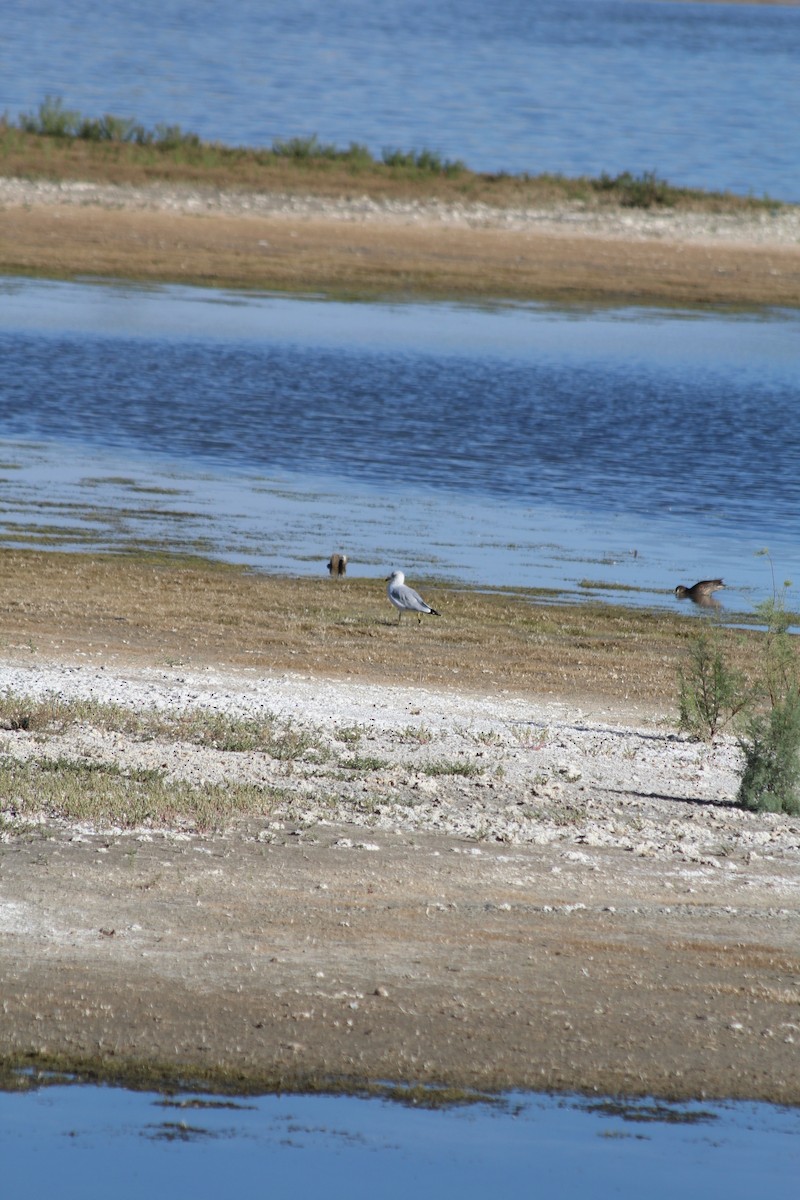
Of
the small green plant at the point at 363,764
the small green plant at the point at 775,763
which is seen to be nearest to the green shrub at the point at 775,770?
the small green plant at the point at 775,763

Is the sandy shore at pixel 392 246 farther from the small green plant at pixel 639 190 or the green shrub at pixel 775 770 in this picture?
the green shrub at pixel 775 770

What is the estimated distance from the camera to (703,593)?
16.9m

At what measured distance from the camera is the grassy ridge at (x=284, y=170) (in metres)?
43.2

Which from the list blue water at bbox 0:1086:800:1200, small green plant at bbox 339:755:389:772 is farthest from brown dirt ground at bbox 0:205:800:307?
blue water at bbox 0:1086:800:1200

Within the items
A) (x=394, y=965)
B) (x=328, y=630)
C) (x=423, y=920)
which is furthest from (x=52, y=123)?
(x=394, y=965)

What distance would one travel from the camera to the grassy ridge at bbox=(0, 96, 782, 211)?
43.2 metres

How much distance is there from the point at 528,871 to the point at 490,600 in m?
7.33

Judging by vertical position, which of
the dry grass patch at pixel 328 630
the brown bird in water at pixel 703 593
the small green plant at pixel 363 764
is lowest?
the dry grass patch at pixel 328 630

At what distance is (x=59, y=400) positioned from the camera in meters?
25.6

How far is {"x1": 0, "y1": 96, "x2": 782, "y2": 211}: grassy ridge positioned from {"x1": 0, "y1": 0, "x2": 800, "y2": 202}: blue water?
534 cm

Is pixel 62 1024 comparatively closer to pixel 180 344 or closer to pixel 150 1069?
pixel 150 1069

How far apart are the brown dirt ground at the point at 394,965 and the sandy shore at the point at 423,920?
0.05ft

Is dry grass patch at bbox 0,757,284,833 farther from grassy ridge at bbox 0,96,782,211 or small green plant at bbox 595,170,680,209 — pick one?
small green plant at bbox 595,170,680,209

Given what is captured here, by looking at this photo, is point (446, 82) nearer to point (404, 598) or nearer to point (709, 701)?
point (404, 598)
